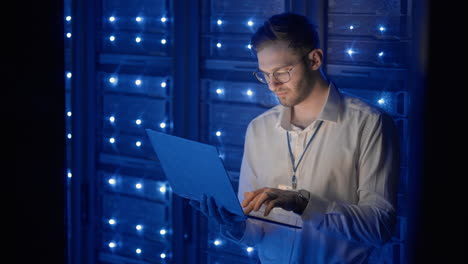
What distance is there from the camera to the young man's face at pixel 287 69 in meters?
1.68

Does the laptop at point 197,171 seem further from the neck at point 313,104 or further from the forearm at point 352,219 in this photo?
the neck at point 313,104

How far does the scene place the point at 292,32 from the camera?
166 cm

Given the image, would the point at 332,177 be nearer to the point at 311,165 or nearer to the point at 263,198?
the point at 311,165

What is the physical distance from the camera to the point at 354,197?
1.65 m

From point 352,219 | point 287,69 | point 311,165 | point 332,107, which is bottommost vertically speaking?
point 352,219

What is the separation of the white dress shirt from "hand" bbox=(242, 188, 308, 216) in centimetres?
3

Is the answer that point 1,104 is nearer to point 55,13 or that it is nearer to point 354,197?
point 55,13

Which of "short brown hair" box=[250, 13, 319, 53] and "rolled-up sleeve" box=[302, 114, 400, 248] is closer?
"rolled-up sleeve" box=[302, 114, 400, 248]

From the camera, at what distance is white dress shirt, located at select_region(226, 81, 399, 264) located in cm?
155

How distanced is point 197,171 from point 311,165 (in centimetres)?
35

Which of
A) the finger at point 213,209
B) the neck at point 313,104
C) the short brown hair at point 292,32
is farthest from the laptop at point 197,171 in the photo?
the short brown hair at point 292,32

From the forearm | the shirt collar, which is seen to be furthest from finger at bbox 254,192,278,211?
the shirt collar

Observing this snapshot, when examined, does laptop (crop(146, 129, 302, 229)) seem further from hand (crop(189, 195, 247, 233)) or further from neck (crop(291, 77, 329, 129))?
neck (crop(291, 77, 329, 129))

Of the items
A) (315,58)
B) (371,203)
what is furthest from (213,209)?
(315,58)
